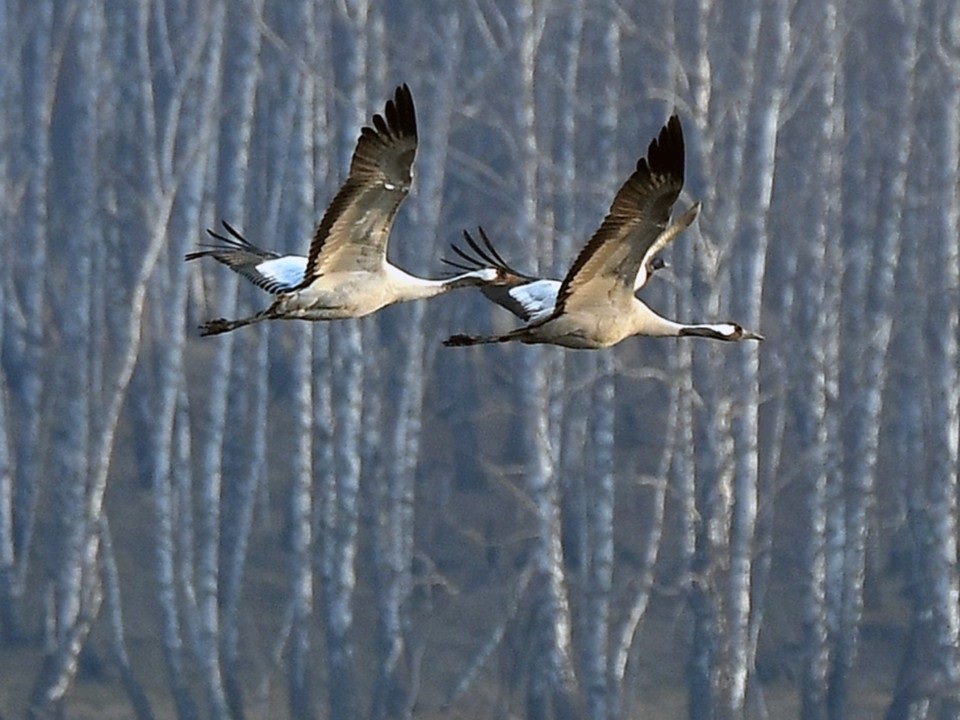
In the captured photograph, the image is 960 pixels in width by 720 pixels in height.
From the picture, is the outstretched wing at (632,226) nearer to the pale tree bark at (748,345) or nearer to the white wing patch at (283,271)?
the white wing patch at (283,271)

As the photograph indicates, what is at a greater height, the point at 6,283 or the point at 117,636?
the point at 6,283

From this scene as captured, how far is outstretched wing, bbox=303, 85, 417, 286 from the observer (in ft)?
28.3

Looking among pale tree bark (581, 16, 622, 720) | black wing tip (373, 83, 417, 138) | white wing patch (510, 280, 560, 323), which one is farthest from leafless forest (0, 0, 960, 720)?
black wing tip (373, 83, 417, 138)

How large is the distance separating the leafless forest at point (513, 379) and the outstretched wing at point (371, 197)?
5968 mm

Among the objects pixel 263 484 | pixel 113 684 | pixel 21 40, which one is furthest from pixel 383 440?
pixel 21 40

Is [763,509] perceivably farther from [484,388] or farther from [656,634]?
[484,388]

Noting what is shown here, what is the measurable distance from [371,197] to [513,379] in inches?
336

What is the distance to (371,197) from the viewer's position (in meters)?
8.80

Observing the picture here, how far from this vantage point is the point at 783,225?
641 inches

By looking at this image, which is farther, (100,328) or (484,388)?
(484,388)

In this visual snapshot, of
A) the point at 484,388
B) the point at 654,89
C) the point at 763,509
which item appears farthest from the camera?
the point at 484,388

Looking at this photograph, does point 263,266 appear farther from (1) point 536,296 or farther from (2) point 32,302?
(2) point 32,302

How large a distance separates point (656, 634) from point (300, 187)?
3.53 meters

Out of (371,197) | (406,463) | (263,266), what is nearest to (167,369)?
(406,463)
